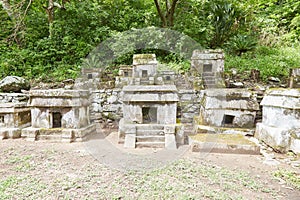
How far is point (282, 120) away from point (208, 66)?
412 centimetres

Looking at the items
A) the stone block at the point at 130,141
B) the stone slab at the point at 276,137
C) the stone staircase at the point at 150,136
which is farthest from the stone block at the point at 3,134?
the stone slab at the point at 276,137

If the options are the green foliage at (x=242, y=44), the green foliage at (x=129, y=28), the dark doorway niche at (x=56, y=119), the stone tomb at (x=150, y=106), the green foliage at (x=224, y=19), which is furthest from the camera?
the green foliage at (x=224, y=19)

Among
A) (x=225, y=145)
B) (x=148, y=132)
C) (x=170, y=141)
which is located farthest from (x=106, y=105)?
(x=225, y=145)

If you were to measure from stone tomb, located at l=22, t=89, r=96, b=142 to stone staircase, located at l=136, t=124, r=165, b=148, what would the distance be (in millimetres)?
1676

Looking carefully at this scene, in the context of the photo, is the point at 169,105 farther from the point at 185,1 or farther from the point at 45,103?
the point at 185,1

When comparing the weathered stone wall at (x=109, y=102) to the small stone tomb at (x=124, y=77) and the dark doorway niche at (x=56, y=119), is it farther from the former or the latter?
the dark doorway niche at (x=56, y=119)

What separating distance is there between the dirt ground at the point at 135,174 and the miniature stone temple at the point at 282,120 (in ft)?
1.10

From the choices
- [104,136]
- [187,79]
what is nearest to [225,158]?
[104,136]

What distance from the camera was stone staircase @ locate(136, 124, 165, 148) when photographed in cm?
485

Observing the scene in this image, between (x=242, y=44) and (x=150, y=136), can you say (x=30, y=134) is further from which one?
(x=242, y=44)

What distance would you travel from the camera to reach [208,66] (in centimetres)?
805

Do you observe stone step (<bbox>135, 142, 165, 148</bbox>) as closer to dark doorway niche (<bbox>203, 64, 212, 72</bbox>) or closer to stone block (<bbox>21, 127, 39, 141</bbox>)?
stone block (<bbox>21, 127, 39, 141</bbox>)

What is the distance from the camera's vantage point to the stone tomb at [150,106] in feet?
16.4

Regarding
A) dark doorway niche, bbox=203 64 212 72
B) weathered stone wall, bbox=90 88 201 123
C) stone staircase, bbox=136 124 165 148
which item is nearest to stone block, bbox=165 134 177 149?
stone staircase, bbox=136 124 165 148
